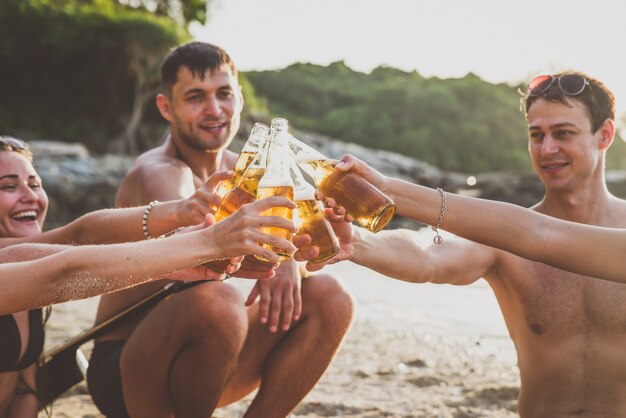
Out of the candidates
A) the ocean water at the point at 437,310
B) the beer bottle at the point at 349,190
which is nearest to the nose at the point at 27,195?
the beer bottle at the point at 349,190

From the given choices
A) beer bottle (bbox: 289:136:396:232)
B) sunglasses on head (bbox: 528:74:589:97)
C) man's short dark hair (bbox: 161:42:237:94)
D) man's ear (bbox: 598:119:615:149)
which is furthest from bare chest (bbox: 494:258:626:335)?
man's short dark hair (bbox: 161:42:237:94)

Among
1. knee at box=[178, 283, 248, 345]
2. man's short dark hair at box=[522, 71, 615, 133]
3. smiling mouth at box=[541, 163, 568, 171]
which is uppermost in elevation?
man's short dark hair at box=[522, 71, 615, 133]

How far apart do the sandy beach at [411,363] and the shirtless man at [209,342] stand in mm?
662

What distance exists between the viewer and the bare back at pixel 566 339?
10.2 ft

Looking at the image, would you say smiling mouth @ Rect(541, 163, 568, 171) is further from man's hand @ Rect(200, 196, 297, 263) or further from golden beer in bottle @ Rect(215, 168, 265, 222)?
man's hand @ Rect(200, 196, 297, 263)

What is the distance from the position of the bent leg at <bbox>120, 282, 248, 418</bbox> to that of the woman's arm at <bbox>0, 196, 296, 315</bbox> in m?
0.92

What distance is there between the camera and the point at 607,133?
3506 millimetres

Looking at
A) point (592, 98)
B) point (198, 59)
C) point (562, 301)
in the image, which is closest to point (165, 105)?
point (198, 59)

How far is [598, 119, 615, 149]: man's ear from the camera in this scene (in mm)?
3473

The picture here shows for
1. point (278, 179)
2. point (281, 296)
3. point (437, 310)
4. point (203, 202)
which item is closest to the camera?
point (278, 179)

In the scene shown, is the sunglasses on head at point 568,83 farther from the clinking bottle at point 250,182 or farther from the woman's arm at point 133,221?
the woman's arm at point 133,221

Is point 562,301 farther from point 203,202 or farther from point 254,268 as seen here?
point 203,202

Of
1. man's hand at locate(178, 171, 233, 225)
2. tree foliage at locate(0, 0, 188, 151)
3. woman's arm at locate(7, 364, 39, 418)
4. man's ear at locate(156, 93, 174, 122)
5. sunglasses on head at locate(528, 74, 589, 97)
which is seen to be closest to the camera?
man's hand at locate(178, 171, 233, 225)

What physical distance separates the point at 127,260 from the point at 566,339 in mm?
2114
